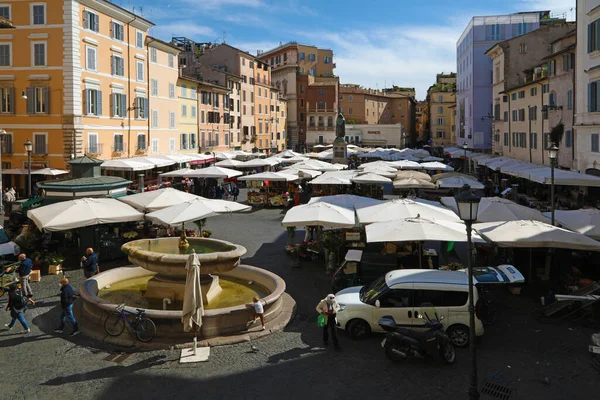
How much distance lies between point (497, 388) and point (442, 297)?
2.34 meters

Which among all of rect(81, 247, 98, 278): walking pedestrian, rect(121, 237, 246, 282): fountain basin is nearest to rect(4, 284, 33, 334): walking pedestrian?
rect(121, 237, 246, 282): fountain basin

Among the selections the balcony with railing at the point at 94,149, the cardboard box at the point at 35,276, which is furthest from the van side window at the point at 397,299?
the balcony with railing at the point at 94,149

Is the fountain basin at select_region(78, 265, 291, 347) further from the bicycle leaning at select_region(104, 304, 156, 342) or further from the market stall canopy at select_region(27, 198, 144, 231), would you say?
the market stall canopy at select_region(27, 198, 144, 231)

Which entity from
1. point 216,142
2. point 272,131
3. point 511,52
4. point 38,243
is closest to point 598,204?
point 38,243

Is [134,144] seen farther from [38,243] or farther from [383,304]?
[383,304]

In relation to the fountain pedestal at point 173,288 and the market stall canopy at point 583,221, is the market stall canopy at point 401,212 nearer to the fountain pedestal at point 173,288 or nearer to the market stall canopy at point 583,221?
the market stall canopy at point 583,221

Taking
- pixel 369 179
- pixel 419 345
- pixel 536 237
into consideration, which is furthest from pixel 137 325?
pixel 369 179

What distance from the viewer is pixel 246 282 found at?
49.9 ft

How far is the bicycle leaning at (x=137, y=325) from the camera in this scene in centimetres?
1110

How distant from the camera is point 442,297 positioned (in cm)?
1137

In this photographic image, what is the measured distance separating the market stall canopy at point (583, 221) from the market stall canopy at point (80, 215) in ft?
44.2

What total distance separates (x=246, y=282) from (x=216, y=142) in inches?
1860

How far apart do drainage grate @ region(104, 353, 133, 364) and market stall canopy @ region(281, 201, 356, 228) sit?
24.6 ft

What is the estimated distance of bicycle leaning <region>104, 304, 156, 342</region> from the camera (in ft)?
36.4
